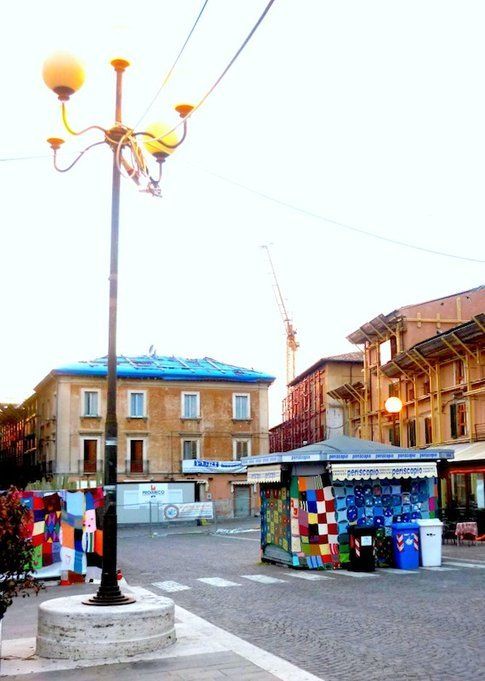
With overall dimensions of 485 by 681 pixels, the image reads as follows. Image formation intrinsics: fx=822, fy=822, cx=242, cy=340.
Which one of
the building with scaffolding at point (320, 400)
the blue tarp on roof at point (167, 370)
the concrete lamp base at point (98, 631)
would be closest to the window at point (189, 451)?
the blue tarp on roof at point (167, 370)

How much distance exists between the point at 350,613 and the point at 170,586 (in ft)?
18.5

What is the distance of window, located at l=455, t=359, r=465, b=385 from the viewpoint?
40688 mm

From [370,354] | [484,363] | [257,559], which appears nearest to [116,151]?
[257,559]

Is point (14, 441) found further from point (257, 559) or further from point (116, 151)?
point (116, 151)

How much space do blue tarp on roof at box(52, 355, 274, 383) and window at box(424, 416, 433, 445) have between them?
16.2 m

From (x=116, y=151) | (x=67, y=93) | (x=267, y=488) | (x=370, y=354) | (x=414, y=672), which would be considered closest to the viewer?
(x=414, y=672)

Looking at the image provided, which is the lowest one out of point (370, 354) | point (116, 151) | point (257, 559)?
point (257, 559)

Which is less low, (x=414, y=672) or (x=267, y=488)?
(x=267, y=488)

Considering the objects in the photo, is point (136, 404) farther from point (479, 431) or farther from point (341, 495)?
point (341, 495)

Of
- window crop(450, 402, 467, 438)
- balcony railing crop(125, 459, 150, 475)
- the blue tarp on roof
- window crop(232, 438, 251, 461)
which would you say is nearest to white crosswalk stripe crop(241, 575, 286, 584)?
window crop(450, 402, 467, 438)

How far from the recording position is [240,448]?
2286 inches

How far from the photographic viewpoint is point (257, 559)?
74.0ft

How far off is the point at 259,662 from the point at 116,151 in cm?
607

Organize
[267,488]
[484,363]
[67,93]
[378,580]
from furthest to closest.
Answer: [484,363] < [267,488] < [378,580] < [67,93]
